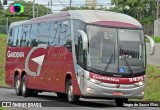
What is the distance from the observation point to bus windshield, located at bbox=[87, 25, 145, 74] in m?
19.3

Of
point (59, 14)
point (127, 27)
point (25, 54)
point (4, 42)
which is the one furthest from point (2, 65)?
point (127, 27)

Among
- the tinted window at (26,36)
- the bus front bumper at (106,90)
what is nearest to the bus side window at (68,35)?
the bus front bumper at (106,90)

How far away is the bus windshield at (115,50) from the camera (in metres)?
Answer: 19.3

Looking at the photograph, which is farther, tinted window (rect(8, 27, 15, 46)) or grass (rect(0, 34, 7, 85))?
grass (rect(0, 34, 7, 85))

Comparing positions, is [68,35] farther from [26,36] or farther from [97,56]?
[26,36]

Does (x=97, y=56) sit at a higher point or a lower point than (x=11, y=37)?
higher

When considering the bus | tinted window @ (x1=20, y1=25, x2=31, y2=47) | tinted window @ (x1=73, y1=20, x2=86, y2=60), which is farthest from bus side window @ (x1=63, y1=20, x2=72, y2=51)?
tinted window @ (x1=20, y1=25, x2=31, y2=47)

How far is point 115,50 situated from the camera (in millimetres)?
19469

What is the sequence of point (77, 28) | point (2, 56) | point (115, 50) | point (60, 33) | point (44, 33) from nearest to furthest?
point (115, 50) → point (77, 28) → point (60, 33) → point (44, 33) → point (2, 56)

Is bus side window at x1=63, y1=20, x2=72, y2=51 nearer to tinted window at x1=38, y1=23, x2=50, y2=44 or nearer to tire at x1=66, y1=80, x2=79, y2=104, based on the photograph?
tire at x1=66, y1=80, x2=79, y2=104

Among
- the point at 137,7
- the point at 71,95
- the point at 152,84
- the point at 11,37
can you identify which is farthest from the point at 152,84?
the point at 137,7

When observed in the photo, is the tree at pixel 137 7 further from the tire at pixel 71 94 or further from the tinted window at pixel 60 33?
the tire at pixel 71 94

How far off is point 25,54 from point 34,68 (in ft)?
5.13

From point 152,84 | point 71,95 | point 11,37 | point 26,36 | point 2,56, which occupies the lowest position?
point 2,56
